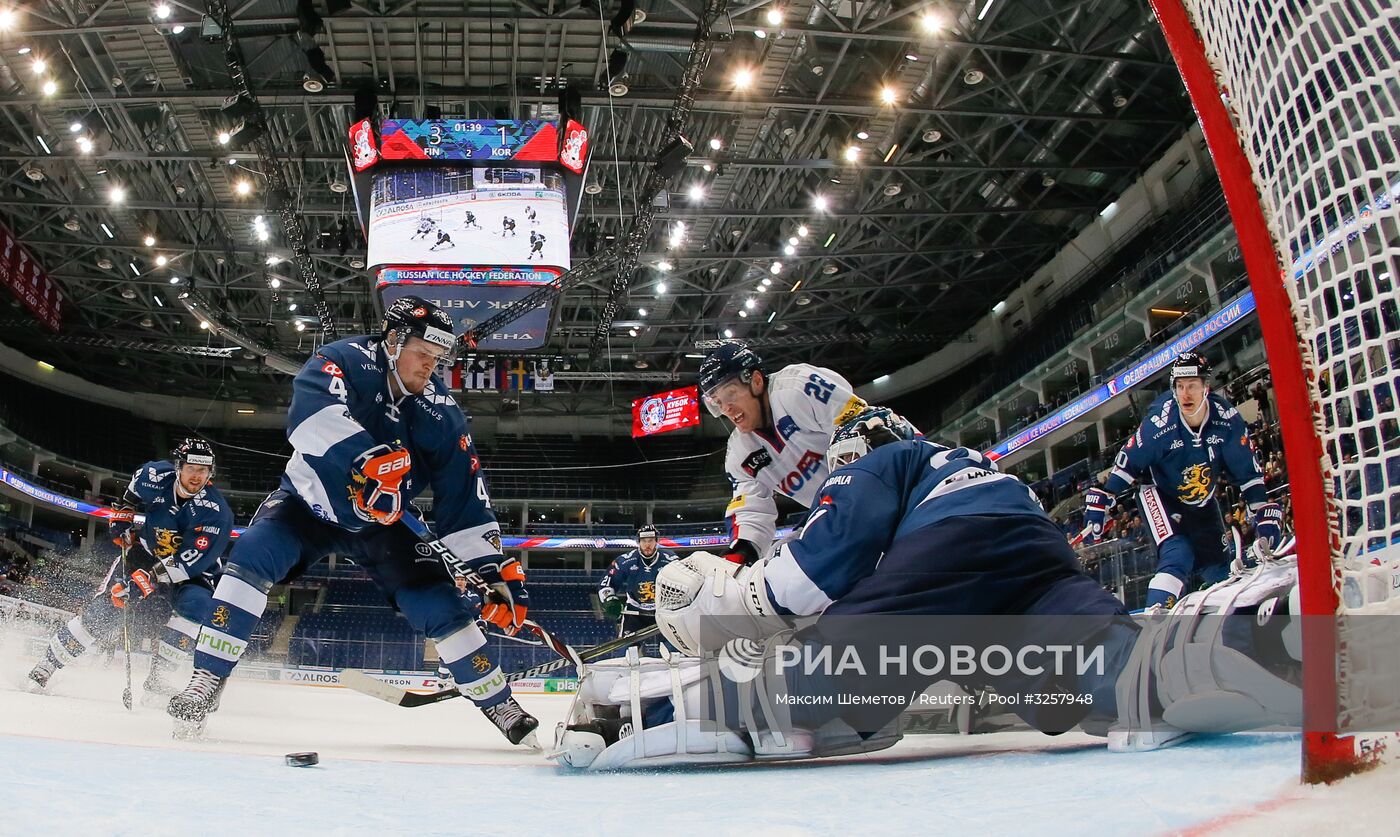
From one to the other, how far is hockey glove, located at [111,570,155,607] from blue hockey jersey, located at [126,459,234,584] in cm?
15

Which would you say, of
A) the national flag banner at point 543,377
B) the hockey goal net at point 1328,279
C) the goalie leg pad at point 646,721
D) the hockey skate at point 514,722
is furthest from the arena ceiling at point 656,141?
the hockey goal net at point 1328,279

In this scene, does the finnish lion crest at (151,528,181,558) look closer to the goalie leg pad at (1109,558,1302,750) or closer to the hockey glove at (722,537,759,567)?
the hockey glove at (722,537,759,567)

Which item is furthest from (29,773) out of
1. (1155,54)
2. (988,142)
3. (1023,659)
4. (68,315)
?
(68,315)

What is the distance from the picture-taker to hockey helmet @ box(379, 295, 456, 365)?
309 centimetres

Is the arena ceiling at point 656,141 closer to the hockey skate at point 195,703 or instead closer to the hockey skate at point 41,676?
the hockey skate at point 41,676

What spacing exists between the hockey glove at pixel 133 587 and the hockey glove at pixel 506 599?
3.51m

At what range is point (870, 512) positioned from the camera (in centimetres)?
179

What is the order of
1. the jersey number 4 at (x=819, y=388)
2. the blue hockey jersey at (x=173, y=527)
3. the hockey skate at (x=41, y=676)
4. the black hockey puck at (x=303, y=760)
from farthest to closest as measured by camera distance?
the blue hockey jersey at (x=173, y=527) → the hockey skate at (x=41, y=676) → the jersey number 4 at (x=819, y=388) → the black hockey puck at (x=303, y=760)

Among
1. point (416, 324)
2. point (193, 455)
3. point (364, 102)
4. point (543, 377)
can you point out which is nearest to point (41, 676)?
point (193, 455)

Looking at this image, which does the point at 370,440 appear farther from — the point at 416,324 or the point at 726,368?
the point at 726,368

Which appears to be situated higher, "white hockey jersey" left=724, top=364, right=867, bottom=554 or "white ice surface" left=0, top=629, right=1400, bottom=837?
"white hockey jersey" left=724, top=364, right=867, bottom=554

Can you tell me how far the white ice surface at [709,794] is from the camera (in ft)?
3.25

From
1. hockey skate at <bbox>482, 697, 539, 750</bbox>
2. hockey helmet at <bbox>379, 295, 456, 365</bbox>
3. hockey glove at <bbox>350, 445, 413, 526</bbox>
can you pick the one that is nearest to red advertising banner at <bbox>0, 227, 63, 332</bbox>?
hockey helmet at <bbox>379, 295, 456, 365</bbox>

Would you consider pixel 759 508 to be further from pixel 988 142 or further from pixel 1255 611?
pixel 988 142
